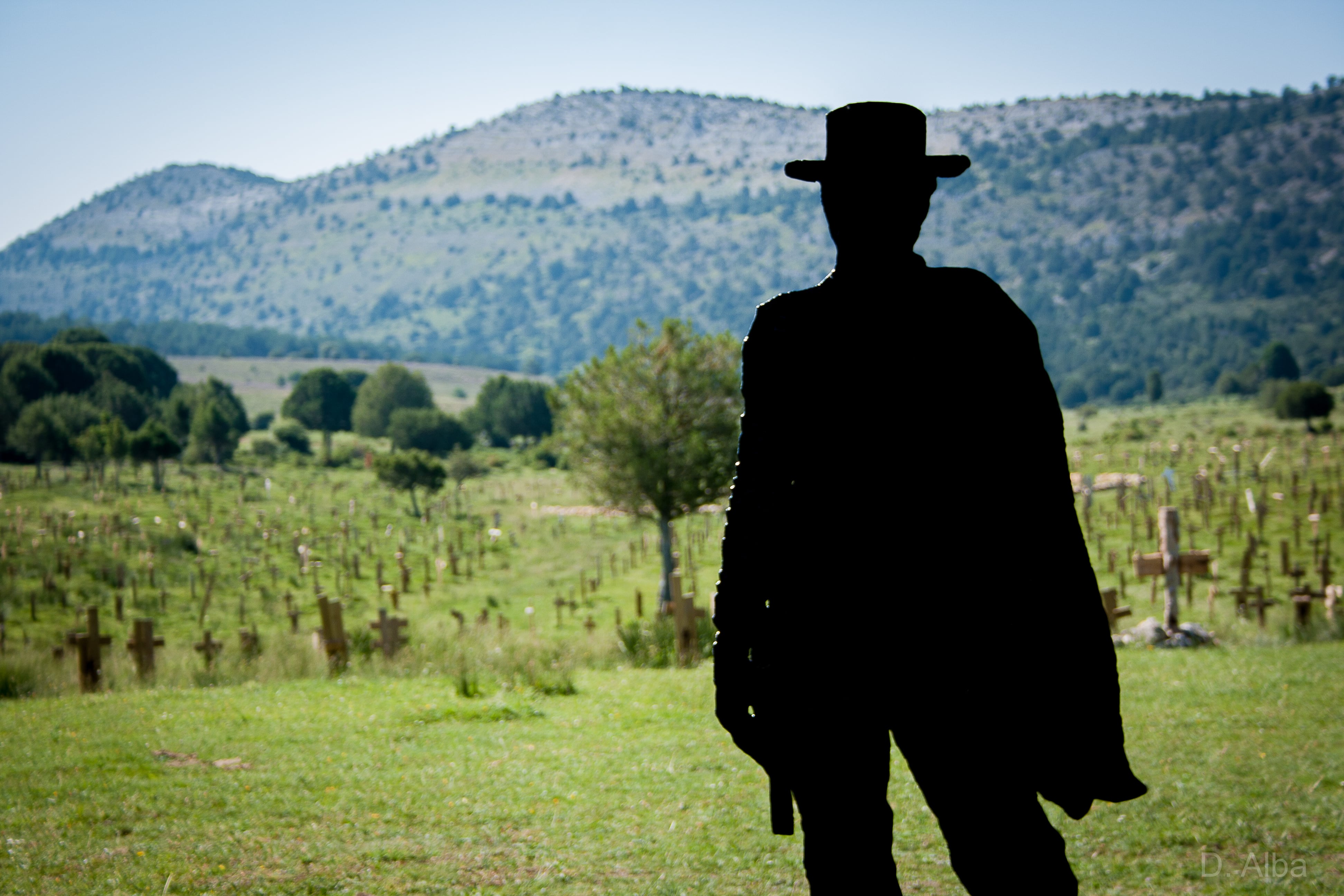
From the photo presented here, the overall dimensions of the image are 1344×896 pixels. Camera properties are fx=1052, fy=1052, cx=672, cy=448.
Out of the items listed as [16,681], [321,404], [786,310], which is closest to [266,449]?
[321,404]

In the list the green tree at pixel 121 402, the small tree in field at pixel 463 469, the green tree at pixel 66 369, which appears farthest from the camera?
the small tree in field at pixel 463 469

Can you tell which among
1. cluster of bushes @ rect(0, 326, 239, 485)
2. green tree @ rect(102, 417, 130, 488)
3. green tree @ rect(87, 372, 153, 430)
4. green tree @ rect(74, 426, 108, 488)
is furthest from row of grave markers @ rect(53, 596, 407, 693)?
green tree @ rect(87, 372, 153, 430)

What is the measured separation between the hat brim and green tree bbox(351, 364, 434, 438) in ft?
302

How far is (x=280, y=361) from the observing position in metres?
173

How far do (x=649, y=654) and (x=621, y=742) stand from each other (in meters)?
5.75

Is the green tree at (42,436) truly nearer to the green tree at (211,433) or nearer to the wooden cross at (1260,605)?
the green tree at (211,433)

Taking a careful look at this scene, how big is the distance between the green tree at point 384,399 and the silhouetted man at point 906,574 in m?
92.2

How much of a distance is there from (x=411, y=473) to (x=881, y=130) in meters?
59.9

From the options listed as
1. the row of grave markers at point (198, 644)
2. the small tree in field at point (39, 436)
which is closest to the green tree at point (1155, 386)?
the small tree in field at point (39, 436)

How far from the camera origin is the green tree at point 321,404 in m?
95.5

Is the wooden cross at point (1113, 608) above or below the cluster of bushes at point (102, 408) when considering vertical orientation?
below

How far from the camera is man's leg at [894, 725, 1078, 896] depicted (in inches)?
118

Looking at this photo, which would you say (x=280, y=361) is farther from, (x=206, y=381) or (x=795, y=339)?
(x=795, y=339)

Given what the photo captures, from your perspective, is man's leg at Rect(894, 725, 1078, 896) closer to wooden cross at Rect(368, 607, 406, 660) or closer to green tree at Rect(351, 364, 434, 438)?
wooden cross at Rect(368, 607, 406, 660)
